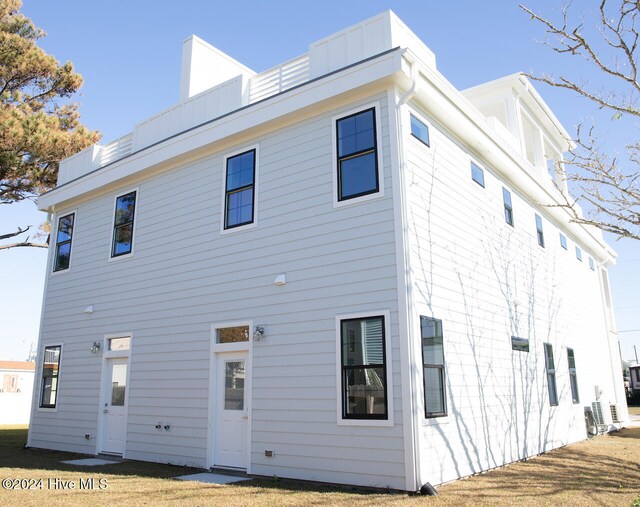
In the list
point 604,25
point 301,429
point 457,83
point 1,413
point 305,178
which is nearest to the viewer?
point 604,25

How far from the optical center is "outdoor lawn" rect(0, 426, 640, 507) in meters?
6.26

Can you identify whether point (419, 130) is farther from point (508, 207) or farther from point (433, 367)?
point (508, 207)

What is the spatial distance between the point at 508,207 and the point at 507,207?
A: 0.07m

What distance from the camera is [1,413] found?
25750 millimetres

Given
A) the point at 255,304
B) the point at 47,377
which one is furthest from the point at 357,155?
the point at 47,377

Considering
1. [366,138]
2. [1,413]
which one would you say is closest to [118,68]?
[366,138]

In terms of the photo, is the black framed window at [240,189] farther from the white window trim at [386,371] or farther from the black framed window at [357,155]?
the white window trim at [386,371]

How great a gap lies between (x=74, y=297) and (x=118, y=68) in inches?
206

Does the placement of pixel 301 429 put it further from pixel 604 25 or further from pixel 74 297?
pixel 74 297

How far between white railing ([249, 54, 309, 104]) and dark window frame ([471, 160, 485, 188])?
3.49 meters

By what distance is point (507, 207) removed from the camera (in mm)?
11211

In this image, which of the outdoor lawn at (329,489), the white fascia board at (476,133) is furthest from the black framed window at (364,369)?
the white fascia board at (476,133)

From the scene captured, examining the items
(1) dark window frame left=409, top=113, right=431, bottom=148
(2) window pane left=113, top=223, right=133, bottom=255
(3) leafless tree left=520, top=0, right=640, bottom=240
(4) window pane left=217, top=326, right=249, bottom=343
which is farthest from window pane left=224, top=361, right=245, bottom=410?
(3) leafless tree left=520, top=0, right=640, bottom=240

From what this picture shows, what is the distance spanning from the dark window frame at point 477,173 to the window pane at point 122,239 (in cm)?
707
